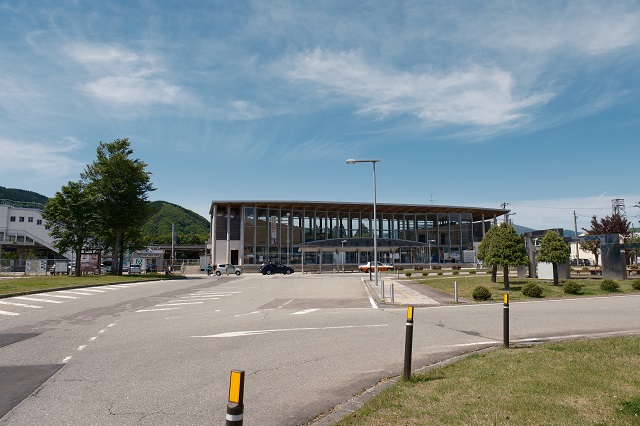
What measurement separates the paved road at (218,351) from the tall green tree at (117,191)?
106 feet

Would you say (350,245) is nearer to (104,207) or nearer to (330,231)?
(330,231)

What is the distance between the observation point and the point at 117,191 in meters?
49.2

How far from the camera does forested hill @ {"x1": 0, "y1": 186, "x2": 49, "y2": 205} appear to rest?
127 meters

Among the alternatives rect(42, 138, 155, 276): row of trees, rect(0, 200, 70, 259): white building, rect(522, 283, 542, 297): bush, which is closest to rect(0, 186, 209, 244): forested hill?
rect(0, 200, 70, 259): white building

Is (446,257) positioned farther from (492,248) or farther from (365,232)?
(492,248)

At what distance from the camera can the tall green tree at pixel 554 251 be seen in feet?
85.6

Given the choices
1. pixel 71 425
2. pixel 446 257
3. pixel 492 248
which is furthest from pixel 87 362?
pixel 446 257

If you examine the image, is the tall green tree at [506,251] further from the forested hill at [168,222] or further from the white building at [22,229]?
the forested hill at [168,222]

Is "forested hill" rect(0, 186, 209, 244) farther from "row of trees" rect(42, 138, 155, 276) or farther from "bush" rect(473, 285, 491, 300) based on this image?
"bush" rect(473, 285, 491, 300)

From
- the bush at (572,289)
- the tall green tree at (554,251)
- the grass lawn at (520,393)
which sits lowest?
the bush at (572,289)

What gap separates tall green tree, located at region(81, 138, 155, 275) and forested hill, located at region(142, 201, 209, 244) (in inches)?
3497

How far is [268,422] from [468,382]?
2903 mm

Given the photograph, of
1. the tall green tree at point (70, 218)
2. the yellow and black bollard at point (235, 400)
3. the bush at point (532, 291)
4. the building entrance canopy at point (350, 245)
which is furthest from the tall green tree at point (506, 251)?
the tall green tree at point (70, 218)

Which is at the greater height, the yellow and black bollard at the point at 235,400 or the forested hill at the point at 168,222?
the forested hill at the point at 168,222
